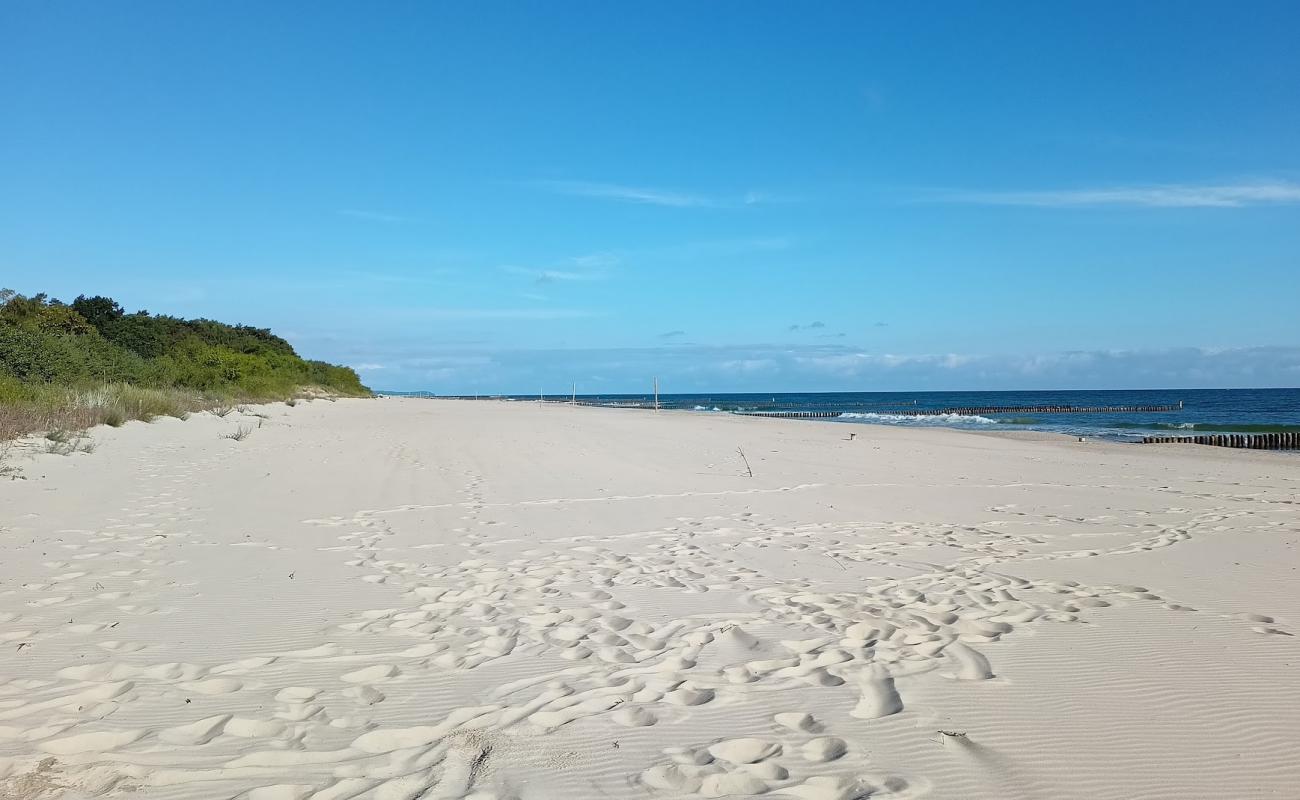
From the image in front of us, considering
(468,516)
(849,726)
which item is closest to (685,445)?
(468,516)

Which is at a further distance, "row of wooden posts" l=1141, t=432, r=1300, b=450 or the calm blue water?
the calm blue water

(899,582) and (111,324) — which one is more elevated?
(111,324)

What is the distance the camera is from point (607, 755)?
279cm

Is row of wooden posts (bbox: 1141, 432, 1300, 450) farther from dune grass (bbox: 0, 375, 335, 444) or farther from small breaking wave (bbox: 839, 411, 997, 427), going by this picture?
dune grass (bbox: 0, 375, 335, 444)

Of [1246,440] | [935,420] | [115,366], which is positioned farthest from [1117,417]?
[115,366]

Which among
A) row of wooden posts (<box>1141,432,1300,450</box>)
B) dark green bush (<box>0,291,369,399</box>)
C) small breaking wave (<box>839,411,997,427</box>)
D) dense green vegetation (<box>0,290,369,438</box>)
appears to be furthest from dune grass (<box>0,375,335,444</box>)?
small breaking wave (<box>839,411,997,427</box>)

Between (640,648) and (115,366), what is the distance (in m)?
29.4

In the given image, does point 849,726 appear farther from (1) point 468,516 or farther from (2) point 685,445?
(2) point 685,445

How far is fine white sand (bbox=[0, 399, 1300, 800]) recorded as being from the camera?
268 centimetres

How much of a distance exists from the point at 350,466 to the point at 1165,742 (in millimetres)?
11670

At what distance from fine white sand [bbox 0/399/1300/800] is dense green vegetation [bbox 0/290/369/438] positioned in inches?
368

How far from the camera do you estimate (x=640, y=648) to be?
395 cm

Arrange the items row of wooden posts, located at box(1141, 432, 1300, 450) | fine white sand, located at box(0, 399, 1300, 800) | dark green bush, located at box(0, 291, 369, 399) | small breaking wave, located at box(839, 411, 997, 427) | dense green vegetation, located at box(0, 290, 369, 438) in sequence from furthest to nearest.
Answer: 1. small breaking wave, located at box(839, 411, 997, 427)
2. row of wooden posts, located at box(1141, 432, 1300, 450)
3. dark green bush, located at box(0, 291, 369, 399)
4. dense green vegetation, located at box(0, 290, 369, 438)
5. fine white sand, located at box(0, 399, 1300, 800)

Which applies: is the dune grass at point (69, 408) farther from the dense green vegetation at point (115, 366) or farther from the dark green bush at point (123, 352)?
the dark green bush at point (123, 352)
